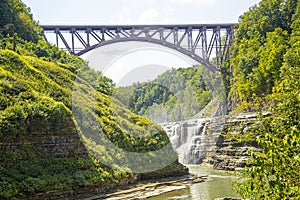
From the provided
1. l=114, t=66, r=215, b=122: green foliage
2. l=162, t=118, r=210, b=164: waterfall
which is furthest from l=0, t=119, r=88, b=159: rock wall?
l=114, t=66, r=215, b=122: green foliage

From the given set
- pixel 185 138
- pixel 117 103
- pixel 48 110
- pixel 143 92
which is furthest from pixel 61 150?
pixel 143 92

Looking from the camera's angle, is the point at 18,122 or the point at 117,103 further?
the point at 117,103

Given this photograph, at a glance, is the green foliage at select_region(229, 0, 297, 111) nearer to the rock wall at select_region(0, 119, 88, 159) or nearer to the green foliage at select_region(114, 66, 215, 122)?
the green foliage at select_region(114, 66, 215, 122)

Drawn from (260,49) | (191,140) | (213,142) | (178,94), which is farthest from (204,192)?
(178,94)

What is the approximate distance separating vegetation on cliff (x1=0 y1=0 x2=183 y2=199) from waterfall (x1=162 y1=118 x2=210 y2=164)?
6.79 meters

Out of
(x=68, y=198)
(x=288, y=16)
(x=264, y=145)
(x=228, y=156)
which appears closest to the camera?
(x=264, y=145)

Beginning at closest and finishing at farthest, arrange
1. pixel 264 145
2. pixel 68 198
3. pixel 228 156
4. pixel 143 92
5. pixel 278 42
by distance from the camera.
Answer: pixel 264 145
pixel 68 198
pixel 228 156
pixel 278 42
pixel 143 92

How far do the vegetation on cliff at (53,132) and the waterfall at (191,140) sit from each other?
267 inches

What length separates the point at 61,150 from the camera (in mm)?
15148

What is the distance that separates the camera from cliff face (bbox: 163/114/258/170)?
74.3ft

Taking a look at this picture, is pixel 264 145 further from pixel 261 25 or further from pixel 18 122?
pixel 261 25

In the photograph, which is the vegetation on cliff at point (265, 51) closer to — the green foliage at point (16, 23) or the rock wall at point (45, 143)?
the rock wall at point (45, 143)

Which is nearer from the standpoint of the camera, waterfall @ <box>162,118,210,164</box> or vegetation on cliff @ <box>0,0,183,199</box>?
vegetation on cliff @ <box>0,0,183,199</box>

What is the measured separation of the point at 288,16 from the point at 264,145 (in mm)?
33877
